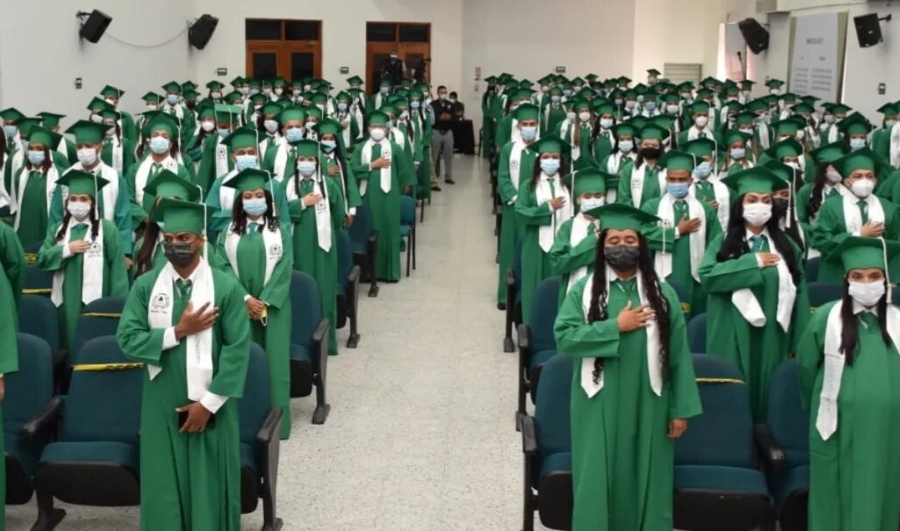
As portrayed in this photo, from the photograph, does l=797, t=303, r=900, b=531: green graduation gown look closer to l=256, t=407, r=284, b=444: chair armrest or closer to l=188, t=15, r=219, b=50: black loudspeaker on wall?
l=256, t=407, r=284, b=444: chair armrest

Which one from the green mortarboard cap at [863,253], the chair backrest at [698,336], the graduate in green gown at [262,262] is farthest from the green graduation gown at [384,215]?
the green mortarboard cap at [863,253]

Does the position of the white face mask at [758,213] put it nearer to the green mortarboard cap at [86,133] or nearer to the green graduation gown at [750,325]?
the green graduation gown at [750,325]

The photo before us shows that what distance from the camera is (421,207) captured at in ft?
52.5

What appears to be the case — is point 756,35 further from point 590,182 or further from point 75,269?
point 75,269

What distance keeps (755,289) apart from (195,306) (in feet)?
10.3

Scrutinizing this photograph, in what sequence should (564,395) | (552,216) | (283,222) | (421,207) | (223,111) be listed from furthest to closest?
(421,207) → (223,111) → (552,216) → (283,222) → (564,395)

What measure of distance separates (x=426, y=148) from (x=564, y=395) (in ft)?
42.5

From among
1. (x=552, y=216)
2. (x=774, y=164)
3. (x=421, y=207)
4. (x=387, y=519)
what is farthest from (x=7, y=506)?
(x=421, y=207)

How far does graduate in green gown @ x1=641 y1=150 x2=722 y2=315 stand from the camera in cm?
805

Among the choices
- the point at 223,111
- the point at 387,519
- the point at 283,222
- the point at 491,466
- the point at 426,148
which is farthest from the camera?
the point at 426,148

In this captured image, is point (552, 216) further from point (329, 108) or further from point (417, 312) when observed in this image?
point (329, 108)

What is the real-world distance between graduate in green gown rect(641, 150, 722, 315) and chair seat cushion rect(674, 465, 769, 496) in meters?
2.85

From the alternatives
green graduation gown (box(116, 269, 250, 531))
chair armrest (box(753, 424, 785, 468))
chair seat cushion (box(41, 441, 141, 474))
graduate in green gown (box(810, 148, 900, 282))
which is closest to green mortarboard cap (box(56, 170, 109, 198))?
chair seat cushion (box(41, 441, 141, 474))

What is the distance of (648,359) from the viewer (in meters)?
4.79
